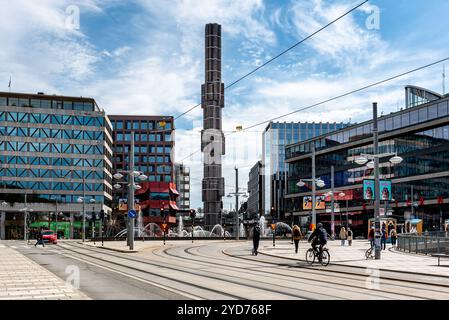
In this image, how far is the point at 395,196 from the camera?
89750mm

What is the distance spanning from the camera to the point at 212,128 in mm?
110500

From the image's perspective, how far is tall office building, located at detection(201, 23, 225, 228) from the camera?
352 feet

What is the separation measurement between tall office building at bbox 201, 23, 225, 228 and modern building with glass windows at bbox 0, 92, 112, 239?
18.8 m

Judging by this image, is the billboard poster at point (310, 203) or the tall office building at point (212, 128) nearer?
the billboard poster at point (310, 203)

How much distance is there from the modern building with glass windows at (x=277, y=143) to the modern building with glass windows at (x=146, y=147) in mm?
30456

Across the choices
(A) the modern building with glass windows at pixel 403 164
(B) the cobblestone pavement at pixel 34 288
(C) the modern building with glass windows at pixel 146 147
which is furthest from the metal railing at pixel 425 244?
(C) the modern building with glass windows at pixel 146 147

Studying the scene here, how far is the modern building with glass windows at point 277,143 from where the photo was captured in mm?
163125

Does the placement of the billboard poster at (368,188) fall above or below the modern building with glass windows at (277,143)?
below

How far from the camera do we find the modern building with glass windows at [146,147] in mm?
145750

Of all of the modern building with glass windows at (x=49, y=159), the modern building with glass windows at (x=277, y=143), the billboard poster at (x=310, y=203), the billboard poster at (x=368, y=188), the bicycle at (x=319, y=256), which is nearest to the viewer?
the bicycle at (x=319, y=256)

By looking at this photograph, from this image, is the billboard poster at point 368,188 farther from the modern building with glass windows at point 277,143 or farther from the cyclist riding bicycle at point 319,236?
the modern building with glass windows at point 277,143

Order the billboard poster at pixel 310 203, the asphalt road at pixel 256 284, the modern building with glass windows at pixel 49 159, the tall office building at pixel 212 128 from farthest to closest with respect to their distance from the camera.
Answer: the tall office building at pixel 212 128
the modern building with glass windows at pixel 49 159
the billboard poster at pixel 310 203
the asphalt road at pixel 256 284

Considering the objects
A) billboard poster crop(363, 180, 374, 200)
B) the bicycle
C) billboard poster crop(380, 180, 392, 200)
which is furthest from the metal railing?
the bicycle

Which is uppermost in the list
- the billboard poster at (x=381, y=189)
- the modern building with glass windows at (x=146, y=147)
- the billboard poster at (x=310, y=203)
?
the modern building with glass windows at (x=146, y=147)
